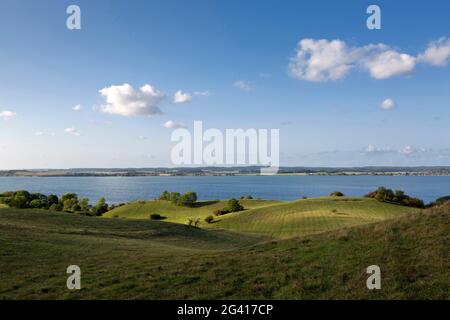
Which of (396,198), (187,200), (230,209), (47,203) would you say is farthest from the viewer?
(47,203)

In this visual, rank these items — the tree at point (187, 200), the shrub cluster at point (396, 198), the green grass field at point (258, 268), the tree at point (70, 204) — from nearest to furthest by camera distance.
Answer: the green grass field at point (258, 268)
the shrub cluster at point (396, 198)
the tree at point (187, 200)
the tree at point (70, 204)

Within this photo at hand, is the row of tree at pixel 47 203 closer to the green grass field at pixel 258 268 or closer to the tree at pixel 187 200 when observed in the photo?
the tree at pixel 187 200

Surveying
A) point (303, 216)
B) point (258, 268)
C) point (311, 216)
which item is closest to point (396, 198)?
point (311, 216)

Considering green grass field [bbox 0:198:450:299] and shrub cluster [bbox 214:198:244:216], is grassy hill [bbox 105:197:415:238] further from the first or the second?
green grass field [bbox 0:198:450:299]

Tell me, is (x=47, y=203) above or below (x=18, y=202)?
below

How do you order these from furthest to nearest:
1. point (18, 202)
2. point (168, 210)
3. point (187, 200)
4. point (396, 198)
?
point (187, 200)
point (168, 210)
point (18, 202)
point (396, 198)

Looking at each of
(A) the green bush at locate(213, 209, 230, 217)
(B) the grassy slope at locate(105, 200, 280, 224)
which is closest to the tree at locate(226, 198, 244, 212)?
(A) the green bush at locate(213, 209, 230, 217)

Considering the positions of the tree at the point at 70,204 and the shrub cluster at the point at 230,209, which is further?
the tree at the point at 70,204

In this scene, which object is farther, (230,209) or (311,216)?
(230,209)

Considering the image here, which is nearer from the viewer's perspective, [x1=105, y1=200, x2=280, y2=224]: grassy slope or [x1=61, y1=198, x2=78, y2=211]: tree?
[x1=105, y1=200, x2=280, y2=224]: grassy slope

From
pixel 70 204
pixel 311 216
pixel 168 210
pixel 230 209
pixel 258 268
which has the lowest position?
pixel 168 210

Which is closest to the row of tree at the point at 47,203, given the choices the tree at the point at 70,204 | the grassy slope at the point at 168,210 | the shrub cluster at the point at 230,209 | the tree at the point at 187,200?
the tree at the point at 70,204

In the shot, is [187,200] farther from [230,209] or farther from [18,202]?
[18,202]
